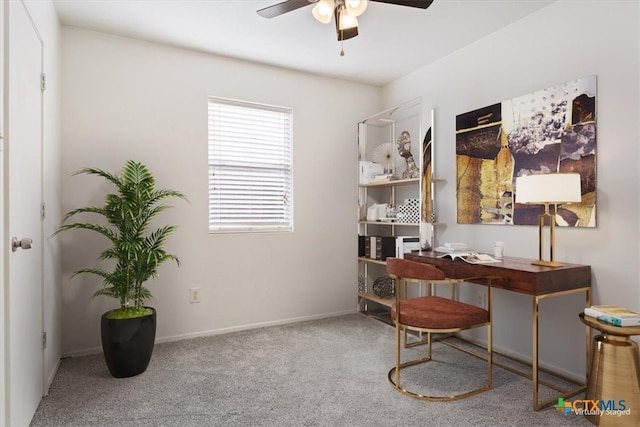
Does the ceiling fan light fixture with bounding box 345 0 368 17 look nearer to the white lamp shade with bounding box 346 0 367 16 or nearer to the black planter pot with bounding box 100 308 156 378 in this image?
the white lamp shade with bounding box 346 0 367 16

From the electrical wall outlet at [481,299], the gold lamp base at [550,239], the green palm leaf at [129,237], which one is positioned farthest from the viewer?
the electrical wall outlet at [481,299]

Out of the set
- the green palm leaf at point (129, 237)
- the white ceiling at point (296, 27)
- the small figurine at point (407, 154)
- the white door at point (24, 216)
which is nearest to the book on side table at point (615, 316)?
the small figurine at point (407, 154)

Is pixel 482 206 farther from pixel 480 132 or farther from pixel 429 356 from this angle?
pixel 429 356

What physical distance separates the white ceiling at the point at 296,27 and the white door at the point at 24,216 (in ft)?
2.47

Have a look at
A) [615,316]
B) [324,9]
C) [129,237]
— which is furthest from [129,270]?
[615,316]

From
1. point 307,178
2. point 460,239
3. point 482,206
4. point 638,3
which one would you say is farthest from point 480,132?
point 307,178

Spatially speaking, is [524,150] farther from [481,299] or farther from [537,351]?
[537,351]

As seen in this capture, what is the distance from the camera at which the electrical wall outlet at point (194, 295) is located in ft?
10.5

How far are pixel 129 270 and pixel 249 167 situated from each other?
1.44 meters

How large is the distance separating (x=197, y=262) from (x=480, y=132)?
104 inches

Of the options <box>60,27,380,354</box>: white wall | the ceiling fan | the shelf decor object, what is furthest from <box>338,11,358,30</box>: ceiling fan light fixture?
the shelf decor object

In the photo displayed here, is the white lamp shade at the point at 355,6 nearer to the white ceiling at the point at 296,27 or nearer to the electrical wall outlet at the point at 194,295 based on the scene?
the white ceiling at the point at 296,27

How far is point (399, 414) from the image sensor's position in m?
1.97

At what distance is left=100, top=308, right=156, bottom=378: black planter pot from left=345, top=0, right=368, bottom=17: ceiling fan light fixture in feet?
7.54
